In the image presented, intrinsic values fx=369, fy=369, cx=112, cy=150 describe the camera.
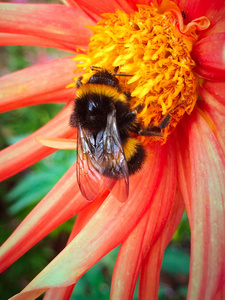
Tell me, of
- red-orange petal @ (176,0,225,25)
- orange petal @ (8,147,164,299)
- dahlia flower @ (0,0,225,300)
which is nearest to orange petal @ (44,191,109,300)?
dahlia flower @ (0,0,225,300)

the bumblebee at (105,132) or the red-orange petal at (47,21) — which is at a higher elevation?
the red-orange petal at (47,21)

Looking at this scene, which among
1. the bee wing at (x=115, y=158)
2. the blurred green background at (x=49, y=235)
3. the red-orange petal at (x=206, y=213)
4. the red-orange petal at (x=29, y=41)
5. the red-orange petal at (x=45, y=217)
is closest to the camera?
the red-orange petal at (x=206, y=213)

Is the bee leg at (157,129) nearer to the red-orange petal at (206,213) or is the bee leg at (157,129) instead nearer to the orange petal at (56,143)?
the red-orange petal at (206,213)

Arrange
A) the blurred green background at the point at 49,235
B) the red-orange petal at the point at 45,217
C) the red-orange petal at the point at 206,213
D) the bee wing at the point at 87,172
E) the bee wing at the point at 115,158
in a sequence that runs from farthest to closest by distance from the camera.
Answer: the blurred green background at the point at 49,235 < the red-orange petal at the point at 45,217 < the bee wing at the point at 87,172 < the bee wing at the point at 115,158 < the red-orange petal at the point at 206,213

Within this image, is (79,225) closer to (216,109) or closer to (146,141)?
(146,141)

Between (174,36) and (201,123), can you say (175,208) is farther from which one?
(174,36)

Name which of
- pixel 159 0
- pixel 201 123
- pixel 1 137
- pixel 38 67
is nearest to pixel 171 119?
pixel 201 123

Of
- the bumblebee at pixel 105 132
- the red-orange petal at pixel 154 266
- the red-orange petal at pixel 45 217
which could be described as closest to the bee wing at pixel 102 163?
the bumblebee at pixel 105 132
